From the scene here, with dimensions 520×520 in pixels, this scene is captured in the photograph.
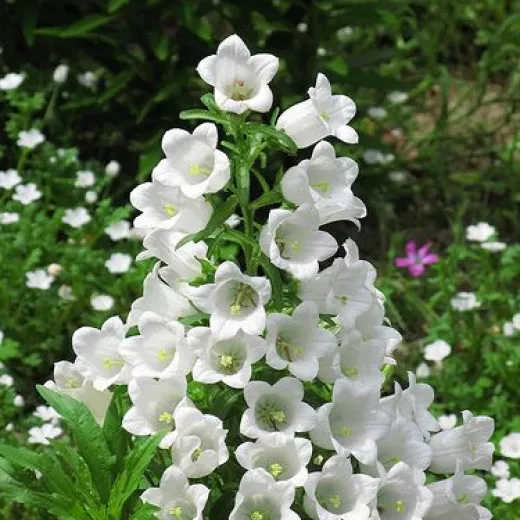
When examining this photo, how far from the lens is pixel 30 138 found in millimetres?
4105

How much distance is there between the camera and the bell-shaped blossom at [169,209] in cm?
200

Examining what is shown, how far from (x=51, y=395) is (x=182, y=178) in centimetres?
45

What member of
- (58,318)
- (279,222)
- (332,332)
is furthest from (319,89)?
(58,318)

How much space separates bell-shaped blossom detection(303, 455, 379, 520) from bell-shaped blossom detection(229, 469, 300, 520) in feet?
0.14

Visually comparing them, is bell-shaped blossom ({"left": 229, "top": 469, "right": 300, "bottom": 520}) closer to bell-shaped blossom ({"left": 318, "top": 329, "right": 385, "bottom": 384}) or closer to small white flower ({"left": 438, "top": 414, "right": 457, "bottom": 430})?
bell-shaped blossom ({"left": 318, "top": 329, "right": 385, "bottom": 384})

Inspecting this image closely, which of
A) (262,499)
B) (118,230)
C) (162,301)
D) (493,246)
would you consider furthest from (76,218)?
(262,499)

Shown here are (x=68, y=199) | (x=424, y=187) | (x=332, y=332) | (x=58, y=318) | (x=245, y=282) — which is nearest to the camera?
(x=245, y=282)

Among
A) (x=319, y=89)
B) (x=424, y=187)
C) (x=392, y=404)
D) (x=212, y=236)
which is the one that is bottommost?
(x=424, y=187)

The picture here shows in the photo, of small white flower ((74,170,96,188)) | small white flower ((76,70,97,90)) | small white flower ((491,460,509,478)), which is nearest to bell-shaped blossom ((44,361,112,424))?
small white flower ((491,460,509,478))

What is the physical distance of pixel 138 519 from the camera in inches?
79.0

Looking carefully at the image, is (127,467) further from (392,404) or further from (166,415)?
(392,404)

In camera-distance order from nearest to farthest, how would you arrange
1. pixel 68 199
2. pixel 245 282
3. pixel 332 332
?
pixel 245 282
pixel 332 332
pixel 68 199

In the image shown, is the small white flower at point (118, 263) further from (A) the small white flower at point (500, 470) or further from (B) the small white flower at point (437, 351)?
(A) the small white flower at point (500, 470)

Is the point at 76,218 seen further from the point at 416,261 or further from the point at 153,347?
the point at 153,347
